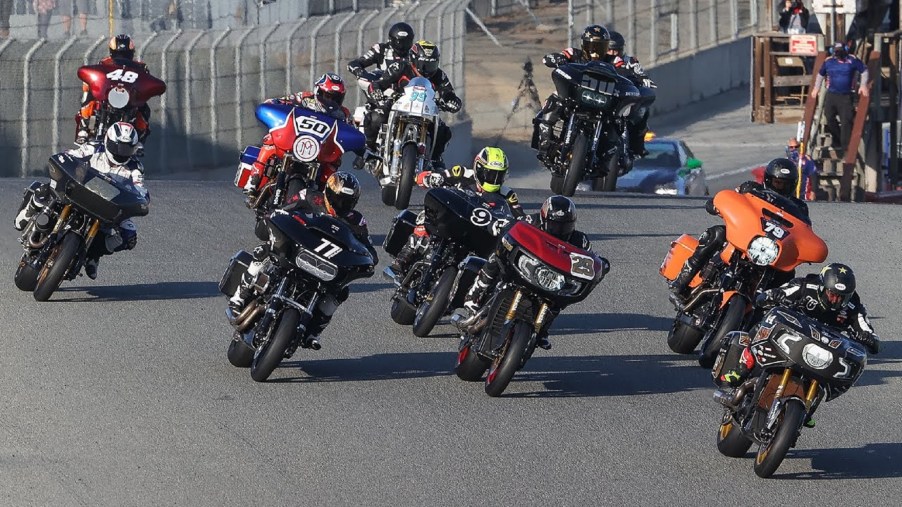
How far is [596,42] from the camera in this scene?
59.5ft

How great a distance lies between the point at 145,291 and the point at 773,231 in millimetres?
5316

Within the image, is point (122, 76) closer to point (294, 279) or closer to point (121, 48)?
point (121, 48)

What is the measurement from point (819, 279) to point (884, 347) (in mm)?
3849

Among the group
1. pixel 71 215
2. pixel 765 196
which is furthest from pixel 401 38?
pixel 765 196

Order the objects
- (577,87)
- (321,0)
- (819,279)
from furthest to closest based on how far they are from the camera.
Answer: (321,0), (577,87), (819,279)

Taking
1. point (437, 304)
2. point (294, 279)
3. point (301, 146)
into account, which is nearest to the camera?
point (294, 279)

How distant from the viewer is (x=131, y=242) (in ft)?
45.1

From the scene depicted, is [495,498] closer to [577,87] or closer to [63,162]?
[63,162]

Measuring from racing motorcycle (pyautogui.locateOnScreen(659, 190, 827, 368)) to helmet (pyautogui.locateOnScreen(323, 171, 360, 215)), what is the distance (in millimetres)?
2835

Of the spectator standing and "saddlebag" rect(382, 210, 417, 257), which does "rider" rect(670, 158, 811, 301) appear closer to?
"saddlebag" rect(382, 210, 417, 257)

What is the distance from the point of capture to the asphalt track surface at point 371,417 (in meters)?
8.88

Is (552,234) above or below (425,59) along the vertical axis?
below

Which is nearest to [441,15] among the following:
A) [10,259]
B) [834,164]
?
[834,164]

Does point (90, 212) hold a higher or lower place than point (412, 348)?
higher
